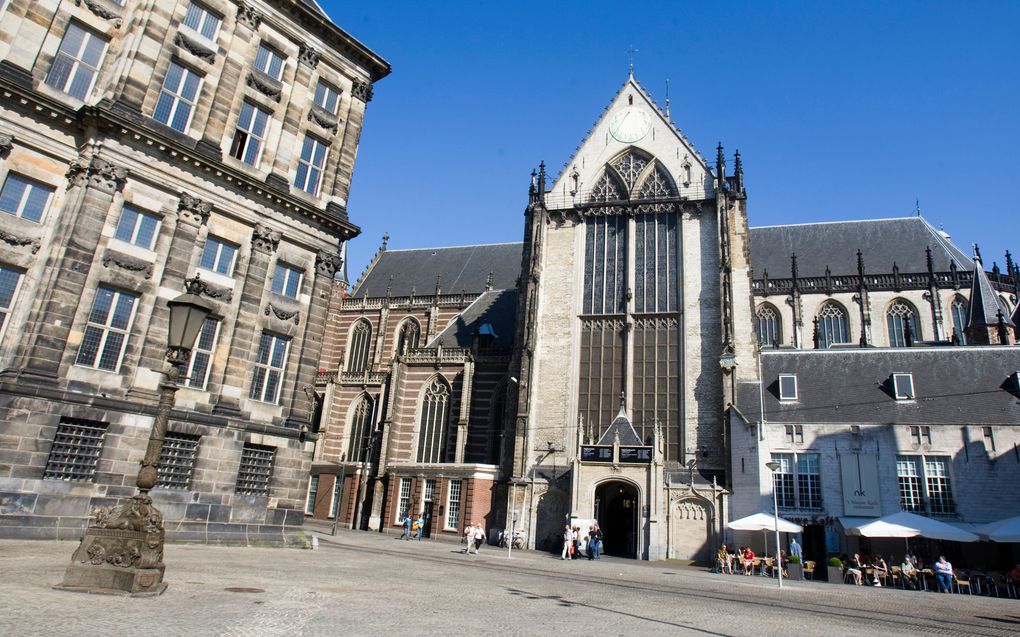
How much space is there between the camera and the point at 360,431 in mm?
41219

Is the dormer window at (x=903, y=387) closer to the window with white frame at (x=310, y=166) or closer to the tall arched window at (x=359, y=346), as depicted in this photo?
the window with white frame at (x=310, y=166)

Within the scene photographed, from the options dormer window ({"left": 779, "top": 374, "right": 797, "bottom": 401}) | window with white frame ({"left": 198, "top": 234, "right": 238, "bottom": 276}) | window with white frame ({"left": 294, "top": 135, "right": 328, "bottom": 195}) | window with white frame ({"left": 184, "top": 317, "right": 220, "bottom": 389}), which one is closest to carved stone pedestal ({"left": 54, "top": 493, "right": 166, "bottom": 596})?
window with white frame ({"left": 184, "top": 317, "right": 220, "bottom": 389})

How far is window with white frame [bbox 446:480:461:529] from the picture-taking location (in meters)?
33.1

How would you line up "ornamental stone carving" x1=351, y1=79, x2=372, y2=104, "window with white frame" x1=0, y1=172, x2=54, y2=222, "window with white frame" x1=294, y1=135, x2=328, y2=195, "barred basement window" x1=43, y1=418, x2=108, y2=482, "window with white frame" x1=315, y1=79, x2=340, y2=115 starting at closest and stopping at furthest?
1. "barred basement window" x1=43, y1=418, x2=108, y2=482
2. "window with white frame" x1=0, y1=172, x2=54, y2=222
3. "window with white frame" x1=294, y1=135, x2=328, y2=195
4. "window with white frame" x1=315, y1=79, x2=340, y2=115
5. "ornamental stone carving" x1=351, y1=79, x2=372, y2=104

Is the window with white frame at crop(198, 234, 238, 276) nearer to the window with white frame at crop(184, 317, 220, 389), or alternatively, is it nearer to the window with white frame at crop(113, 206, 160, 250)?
the window with white frame at crop(113, 206, 160, 250)

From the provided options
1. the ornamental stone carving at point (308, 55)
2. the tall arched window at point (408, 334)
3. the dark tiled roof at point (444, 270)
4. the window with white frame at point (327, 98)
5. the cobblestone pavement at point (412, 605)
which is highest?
the dark tiled roof at point (444, 270)

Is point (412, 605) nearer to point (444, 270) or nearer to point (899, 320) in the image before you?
point (899, 320)

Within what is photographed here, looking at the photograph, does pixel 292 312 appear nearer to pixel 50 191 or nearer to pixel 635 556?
pixel 50 191

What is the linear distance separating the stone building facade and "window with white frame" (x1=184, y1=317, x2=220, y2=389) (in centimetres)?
4

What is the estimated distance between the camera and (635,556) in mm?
27703

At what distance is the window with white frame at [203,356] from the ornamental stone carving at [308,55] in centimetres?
927

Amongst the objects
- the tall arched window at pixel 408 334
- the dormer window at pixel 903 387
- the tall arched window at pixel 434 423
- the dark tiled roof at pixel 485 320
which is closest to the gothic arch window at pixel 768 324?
the dormer window at pixel 903 387

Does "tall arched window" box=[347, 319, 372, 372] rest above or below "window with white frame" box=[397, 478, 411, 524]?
above

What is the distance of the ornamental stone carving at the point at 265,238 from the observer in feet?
61.3
